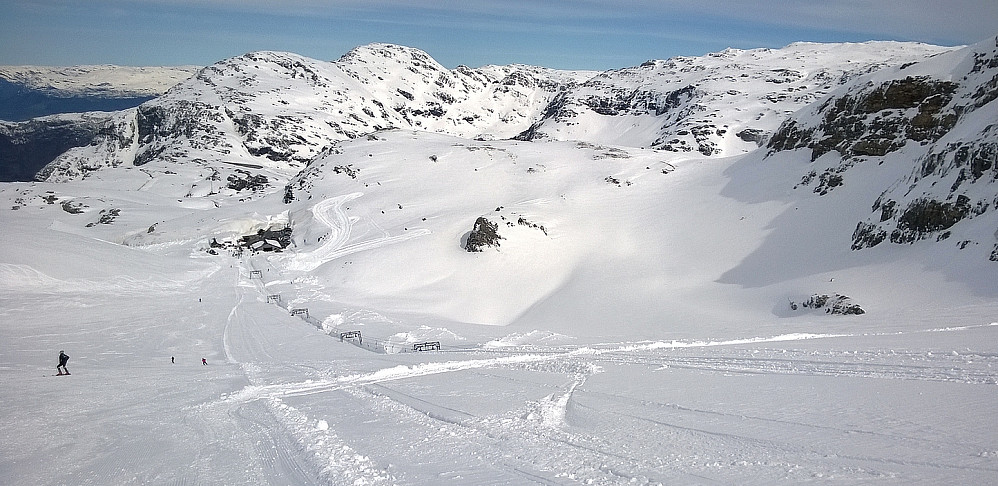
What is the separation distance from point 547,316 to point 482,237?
13288mm

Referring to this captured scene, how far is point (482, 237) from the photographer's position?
1719 inches

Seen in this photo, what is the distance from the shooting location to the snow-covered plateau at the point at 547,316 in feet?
27.6

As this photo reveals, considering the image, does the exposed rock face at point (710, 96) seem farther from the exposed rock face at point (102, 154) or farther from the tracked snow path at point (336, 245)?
the exposed rock face at point (102, 154)

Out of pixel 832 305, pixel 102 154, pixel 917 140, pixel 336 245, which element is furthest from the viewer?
pixel 102 154

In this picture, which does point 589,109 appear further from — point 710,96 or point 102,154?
point 102,154

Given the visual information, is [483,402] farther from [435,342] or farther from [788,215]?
[788,215]

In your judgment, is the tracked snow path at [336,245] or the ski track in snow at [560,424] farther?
the tracked snow path at [336,245]

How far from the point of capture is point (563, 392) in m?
12.0

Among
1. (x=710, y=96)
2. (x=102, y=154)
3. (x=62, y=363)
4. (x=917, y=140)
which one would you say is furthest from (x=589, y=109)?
(x=62, y=363)

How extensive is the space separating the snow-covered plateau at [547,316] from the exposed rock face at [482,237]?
7.3 inches

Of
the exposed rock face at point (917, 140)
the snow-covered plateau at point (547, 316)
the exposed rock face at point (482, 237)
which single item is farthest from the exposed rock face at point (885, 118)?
the exposed rock face at point (482, 237)

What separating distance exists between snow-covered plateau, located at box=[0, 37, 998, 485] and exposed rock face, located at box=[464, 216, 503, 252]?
19 centimetres

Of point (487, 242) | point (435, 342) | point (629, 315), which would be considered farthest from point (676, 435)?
point (487, 242)

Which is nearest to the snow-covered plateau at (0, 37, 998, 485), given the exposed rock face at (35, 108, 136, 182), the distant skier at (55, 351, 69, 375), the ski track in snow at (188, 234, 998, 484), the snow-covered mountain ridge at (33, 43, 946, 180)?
the ski track in snow at (188, 234, 998, 484)
